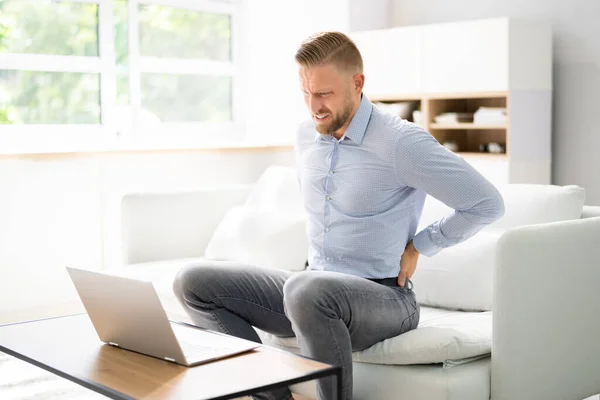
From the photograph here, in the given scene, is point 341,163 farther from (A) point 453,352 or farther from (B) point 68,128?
(B) point 68,128

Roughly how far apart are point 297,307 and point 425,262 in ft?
2.46

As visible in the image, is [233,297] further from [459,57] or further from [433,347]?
[459,57]

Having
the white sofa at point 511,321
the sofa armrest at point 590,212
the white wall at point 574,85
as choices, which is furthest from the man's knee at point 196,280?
the white wall at point 574,85

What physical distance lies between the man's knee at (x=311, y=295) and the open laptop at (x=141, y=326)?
7.1 inches

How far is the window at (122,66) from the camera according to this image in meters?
4.56

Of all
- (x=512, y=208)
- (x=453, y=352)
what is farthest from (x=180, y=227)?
(x=453, y=352)

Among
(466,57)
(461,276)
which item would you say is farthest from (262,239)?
(466,57)

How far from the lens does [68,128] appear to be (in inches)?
186

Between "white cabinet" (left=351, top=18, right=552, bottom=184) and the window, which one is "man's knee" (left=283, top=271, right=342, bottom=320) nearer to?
"white cabinet" (left=351, top=18, right=552, bottom=184)

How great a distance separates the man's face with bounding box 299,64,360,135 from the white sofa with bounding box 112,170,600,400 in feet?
1.73

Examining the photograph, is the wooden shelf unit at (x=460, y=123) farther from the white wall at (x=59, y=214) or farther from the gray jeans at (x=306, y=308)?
the gray jeans at (x=306, y=308)

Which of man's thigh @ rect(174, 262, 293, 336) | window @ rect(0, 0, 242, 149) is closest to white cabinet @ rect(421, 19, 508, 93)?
window @ rect(0, 0, 242, 149)

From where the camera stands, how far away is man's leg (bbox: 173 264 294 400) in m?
2.42

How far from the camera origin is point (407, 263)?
2.42 m
